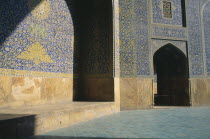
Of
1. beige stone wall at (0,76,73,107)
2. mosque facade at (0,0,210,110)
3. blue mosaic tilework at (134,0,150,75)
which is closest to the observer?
beige stone wall at (0,76,73,107)

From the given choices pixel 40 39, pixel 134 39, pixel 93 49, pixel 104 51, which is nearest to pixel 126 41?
pixel 134 39

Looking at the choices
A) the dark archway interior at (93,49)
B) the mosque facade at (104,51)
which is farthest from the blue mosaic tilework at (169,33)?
the dark archway interior at (93,49)

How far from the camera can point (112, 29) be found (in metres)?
5.67

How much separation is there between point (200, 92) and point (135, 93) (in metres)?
2.74

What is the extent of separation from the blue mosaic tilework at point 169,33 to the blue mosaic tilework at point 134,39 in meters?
0.38

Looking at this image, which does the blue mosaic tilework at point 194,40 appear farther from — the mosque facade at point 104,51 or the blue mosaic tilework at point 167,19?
the blue mosaic tilework at point 167,19

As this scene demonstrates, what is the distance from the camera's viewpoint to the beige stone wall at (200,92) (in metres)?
6.95

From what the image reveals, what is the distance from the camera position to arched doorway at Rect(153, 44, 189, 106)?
7.14 metres

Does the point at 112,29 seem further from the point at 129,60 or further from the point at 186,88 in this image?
the point at 186,88

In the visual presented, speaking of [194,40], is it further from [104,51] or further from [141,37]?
[104,51]

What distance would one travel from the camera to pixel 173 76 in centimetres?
771

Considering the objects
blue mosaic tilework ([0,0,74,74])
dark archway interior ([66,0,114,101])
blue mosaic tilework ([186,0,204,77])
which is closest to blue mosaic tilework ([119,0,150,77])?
dark archway interior ([66,0,114,101])

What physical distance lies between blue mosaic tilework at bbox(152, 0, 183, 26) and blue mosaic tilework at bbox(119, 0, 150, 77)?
0.42 meters

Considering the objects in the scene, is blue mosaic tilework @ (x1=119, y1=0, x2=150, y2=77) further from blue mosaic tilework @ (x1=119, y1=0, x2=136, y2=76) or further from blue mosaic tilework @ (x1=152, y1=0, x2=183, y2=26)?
blue mosaic tilework @ (x1=152, y1=0, x2=183, y2=26)
